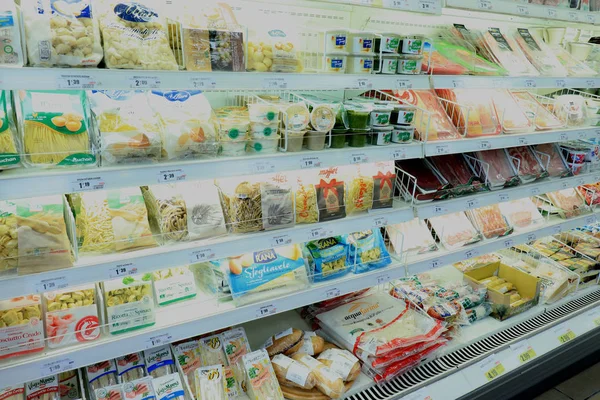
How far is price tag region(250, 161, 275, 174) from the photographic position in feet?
5.20

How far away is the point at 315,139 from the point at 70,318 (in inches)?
39.7

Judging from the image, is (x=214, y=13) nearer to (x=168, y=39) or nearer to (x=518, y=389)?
(x=168, y=39)

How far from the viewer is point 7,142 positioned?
1293 mm

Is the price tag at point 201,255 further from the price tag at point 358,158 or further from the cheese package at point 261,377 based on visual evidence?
the price tag at point 358,158

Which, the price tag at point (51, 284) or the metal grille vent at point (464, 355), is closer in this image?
the price tag at point (51, 284)

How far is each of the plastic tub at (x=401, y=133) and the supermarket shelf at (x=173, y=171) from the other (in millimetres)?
41

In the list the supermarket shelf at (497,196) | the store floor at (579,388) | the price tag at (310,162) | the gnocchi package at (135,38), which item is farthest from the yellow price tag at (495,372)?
the gnocchi package at (135,38)

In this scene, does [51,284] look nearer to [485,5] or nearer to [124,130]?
[124,130]

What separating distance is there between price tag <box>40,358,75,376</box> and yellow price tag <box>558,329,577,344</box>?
2275mm

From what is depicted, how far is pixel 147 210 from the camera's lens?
175 centimetres

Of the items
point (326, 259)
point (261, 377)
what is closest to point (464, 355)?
point (326, 259)

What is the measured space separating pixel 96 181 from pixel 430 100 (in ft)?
5.20

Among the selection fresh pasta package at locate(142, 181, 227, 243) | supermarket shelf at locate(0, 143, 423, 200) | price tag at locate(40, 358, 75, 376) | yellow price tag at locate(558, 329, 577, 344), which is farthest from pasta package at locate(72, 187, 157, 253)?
yellow price tag at locate(558, 329, 577, 344)

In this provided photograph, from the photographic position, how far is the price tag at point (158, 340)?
5.07 ft
